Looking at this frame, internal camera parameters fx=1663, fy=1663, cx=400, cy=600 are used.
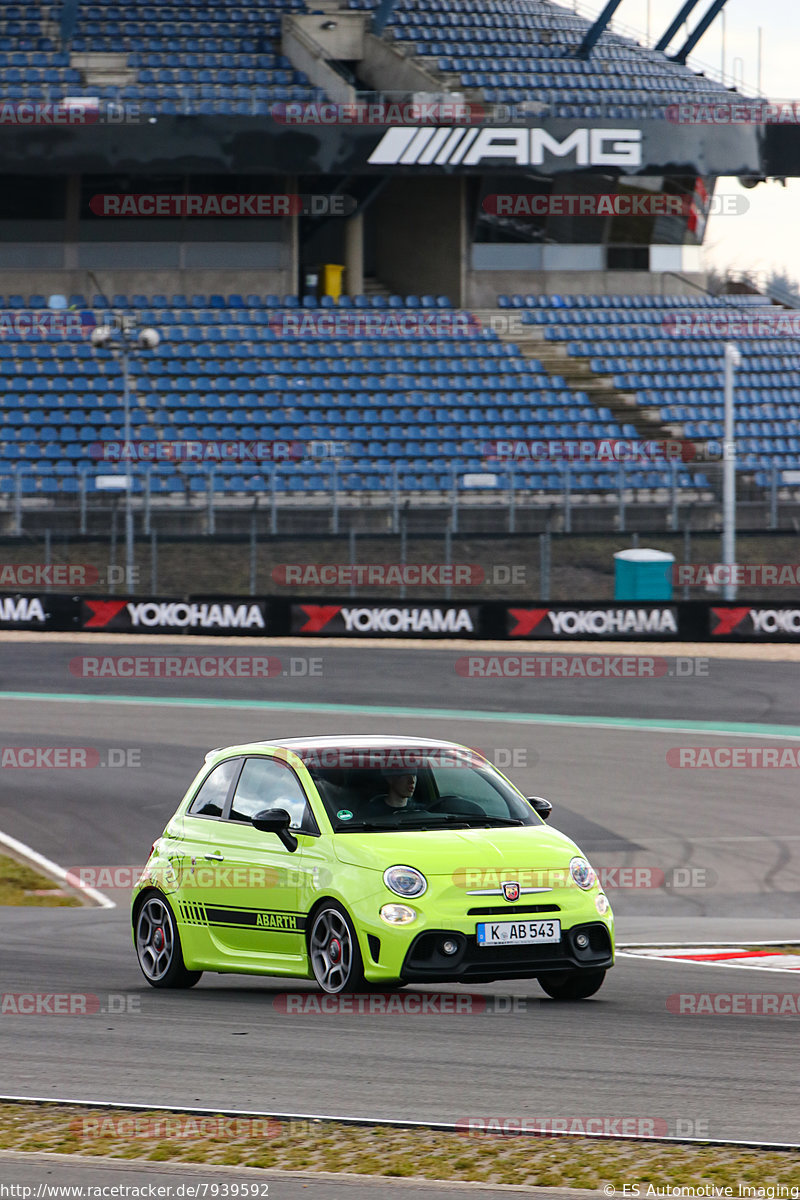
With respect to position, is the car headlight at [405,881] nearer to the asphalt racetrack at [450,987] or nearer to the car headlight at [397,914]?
the car headlight at [397,914]

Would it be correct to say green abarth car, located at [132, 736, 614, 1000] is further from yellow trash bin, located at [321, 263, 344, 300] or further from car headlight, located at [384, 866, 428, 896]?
yellow trash bin, located at [321, 263, 344, 300]

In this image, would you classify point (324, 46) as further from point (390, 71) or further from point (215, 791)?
point (215, 791)

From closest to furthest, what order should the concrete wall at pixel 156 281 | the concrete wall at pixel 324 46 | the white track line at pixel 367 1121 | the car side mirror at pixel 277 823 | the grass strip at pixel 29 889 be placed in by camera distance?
the white track line at pixel 367 1121
the car side mirror at pixel 277 823
the grass strip at pixel 29 889
the concrete wall at pixel 324 46
the concrete wall at pixel 156 281

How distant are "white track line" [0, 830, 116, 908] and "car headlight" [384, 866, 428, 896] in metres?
7.55

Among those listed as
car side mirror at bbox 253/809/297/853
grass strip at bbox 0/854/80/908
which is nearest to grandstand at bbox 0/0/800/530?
grass strip at bbox 0/854/80/908

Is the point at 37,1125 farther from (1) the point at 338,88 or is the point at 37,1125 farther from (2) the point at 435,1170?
(1) the point at 338,88

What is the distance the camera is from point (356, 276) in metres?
40.9

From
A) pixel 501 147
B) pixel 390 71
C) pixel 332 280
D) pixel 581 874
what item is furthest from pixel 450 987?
pixel 390 71

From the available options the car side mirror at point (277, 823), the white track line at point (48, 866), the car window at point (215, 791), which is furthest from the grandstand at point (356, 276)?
the car side mirror at point (277, 823)

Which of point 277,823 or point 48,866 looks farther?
point 48,866

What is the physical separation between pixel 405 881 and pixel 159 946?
6.75 ft

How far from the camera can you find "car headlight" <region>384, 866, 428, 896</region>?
7785 mm

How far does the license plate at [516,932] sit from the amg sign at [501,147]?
3215cm

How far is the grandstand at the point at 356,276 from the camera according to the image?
33.2 metres
